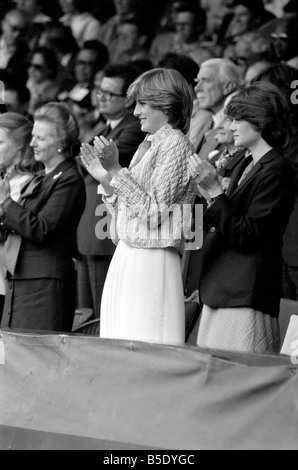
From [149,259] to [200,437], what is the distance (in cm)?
119

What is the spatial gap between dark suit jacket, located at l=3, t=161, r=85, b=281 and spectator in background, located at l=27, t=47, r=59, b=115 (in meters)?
4.32

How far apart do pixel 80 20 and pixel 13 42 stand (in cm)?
77

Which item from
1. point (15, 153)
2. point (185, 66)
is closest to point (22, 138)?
point (15, 153)

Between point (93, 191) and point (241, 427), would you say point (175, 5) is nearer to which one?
point (93, 191)

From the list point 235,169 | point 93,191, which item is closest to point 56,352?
point 235,169

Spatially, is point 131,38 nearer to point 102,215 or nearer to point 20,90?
point 20,90

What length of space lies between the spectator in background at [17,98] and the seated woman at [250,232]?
539 centimetres

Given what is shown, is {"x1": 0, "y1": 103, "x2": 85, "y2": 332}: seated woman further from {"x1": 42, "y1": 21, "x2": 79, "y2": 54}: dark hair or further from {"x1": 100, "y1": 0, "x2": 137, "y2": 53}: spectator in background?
{"x1": 42, "y1": 21, "x2": 79, "y2": 54}: dark hair

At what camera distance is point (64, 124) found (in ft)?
21.2

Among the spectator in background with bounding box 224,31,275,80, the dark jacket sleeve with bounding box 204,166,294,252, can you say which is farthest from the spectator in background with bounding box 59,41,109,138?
the dark jacket sleeve with bounding box 204,166,294,252

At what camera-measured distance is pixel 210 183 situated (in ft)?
17.0

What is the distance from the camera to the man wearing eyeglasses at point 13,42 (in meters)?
11.4

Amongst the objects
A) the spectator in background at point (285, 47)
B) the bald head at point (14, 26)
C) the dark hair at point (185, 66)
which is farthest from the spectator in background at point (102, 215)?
the bald head at point (14, 26)

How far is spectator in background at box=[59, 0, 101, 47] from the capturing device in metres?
11.1
